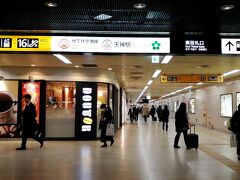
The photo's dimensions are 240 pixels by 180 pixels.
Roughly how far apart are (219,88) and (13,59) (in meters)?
13.4

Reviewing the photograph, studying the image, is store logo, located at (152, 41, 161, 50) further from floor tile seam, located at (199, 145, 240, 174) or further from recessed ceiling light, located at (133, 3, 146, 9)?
floor tile seam, located at (199, 145, 240, 174)

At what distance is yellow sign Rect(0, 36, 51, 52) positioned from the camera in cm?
608

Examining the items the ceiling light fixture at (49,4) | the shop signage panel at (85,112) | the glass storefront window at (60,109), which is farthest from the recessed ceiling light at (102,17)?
the glass storefront window at (60,109)

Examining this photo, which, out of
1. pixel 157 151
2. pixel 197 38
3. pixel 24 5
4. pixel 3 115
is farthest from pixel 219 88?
pixel 24 5

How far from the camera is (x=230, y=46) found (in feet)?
19.9

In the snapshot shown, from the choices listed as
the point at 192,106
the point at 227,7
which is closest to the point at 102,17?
the point at 227,7

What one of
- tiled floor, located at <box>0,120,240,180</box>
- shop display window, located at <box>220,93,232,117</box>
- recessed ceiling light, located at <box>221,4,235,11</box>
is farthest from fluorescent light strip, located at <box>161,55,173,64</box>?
shop display window, located at <box>220,93,232,117</box>

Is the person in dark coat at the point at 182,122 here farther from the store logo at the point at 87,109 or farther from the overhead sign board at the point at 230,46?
the overhead sign board at the point at 230,46

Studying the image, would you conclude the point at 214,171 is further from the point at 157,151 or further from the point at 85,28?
the point at 85,28

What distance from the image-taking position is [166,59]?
11359 mm

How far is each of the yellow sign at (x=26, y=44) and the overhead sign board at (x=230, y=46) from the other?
3.26m

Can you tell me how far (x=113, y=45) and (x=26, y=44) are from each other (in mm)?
1632

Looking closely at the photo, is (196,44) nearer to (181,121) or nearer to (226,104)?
(181,121)

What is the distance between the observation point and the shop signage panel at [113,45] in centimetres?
604
